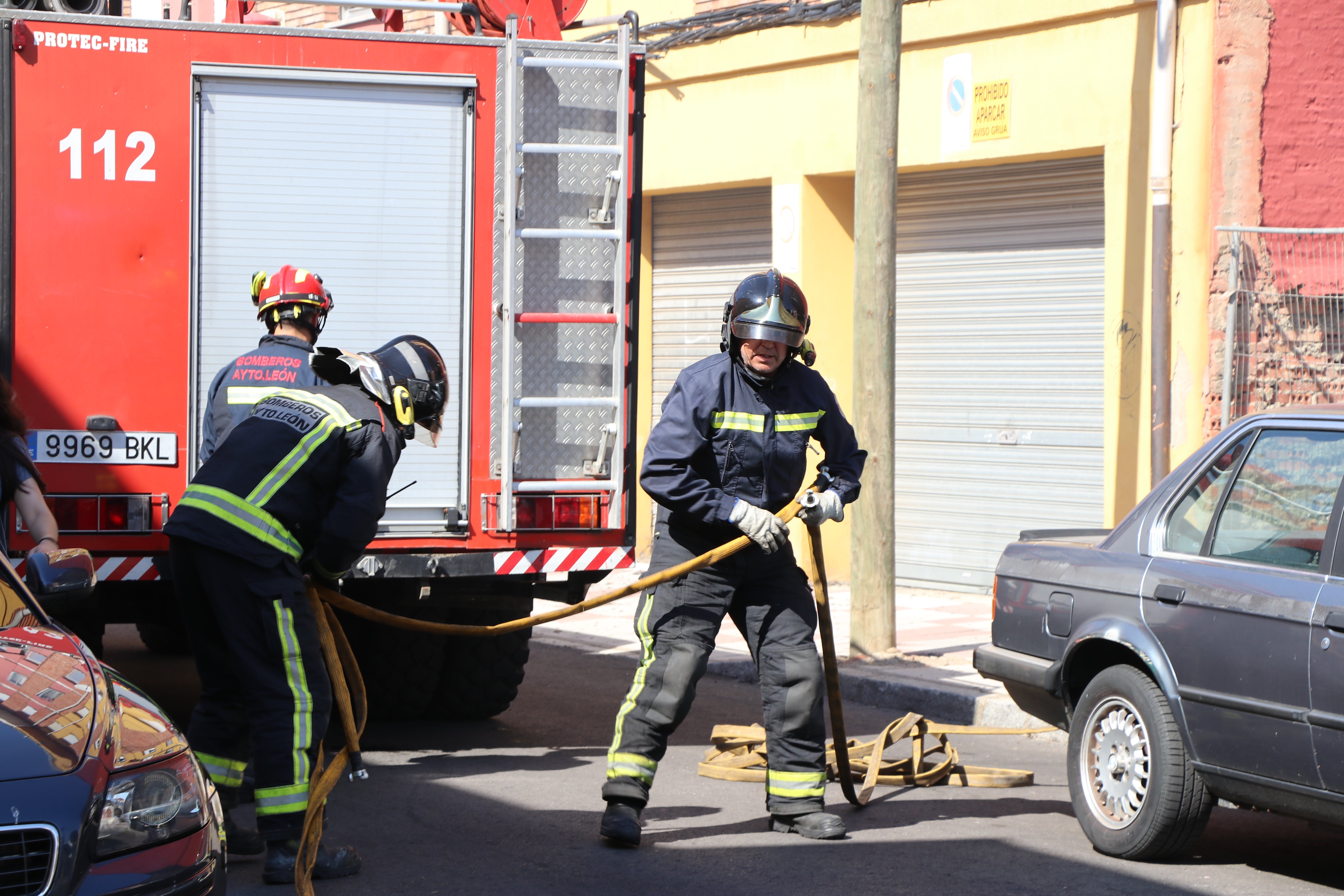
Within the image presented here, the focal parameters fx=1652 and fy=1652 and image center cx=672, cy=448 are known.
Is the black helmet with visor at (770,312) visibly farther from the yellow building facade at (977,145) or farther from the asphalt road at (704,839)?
the yellow building facade at (977,145)

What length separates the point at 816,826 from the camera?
593 centimetres

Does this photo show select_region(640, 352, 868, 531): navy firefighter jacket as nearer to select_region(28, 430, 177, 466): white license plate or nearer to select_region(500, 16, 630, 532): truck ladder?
select_region(500, 16, 630, 532): truck ladder

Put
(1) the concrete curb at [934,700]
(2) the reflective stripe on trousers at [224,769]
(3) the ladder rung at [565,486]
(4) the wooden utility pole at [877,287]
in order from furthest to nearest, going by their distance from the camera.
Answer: (4) the wooden utility pole at [877,287] → (1) the concrete curb at [934,700] → (3) the ladder rung at [565,486] → (2) the reflective stripe on trousers at [224,769]

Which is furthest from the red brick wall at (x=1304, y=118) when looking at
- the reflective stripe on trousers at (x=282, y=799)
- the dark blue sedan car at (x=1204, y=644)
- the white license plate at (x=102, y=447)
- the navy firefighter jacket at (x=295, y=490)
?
the reflective stripe on trousers at (x=282, y=799)

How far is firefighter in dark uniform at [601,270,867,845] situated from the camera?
5895 mm

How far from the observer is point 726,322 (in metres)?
6.11

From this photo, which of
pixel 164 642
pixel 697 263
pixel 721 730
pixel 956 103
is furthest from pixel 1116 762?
pixel 697 263

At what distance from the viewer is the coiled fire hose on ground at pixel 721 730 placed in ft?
17.2

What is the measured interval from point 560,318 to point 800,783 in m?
2.43

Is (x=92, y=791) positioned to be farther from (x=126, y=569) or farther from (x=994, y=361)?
(x=994, y=361)

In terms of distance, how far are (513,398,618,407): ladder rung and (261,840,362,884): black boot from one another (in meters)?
2.44

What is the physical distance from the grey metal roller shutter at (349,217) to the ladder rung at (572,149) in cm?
32

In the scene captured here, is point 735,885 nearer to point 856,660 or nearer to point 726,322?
point 726,322

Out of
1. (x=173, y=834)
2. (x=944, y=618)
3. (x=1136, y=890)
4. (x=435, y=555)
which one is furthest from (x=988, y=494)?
(x=173, y=834)
